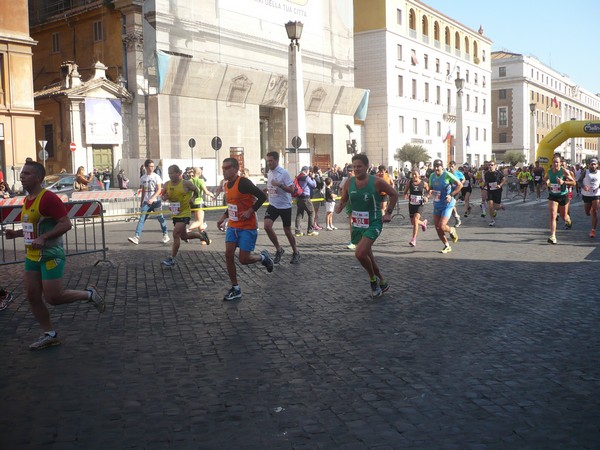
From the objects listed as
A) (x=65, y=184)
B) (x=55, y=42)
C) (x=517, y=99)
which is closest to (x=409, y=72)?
(x=55, y=42)

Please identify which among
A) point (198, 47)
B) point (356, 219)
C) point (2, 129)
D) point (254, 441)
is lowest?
point (254, 441)

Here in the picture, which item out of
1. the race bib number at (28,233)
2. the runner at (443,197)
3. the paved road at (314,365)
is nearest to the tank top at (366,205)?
the paved road at (314,365)

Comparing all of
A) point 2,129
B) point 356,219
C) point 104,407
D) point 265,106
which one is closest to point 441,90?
point 265,106

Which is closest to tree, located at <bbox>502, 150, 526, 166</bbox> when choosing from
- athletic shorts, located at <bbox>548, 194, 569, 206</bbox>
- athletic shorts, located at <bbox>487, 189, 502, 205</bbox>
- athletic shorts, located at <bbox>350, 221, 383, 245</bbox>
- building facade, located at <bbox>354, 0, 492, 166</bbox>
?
building facade, located at <bbox>354, 0, 492, 166</bbox>

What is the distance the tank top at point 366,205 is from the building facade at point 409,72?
4220 cm

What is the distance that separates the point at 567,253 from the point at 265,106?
34.3 metres

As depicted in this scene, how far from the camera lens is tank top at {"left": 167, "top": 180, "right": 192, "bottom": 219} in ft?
37.6

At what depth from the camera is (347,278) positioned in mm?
9703

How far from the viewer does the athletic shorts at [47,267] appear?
236 inches

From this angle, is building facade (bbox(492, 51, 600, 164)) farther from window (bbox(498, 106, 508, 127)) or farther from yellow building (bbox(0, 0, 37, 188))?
yellow building (bbox(0, 0, 37, 188))

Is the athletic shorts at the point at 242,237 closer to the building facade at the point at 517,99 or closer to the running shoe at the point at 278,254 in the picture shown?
the running shoe at the point at 278,254

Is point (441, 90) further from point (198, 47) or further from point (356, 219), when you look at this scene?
point (356, 219)

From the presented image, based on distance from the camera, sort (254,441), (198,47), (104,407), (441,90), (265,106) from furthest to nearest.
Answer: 1. (441,90)
2. (265,106)
3. (198,47)
4. (104,407)
5. (254,441)

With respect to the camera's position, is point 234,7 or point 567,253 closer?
point 567,253
